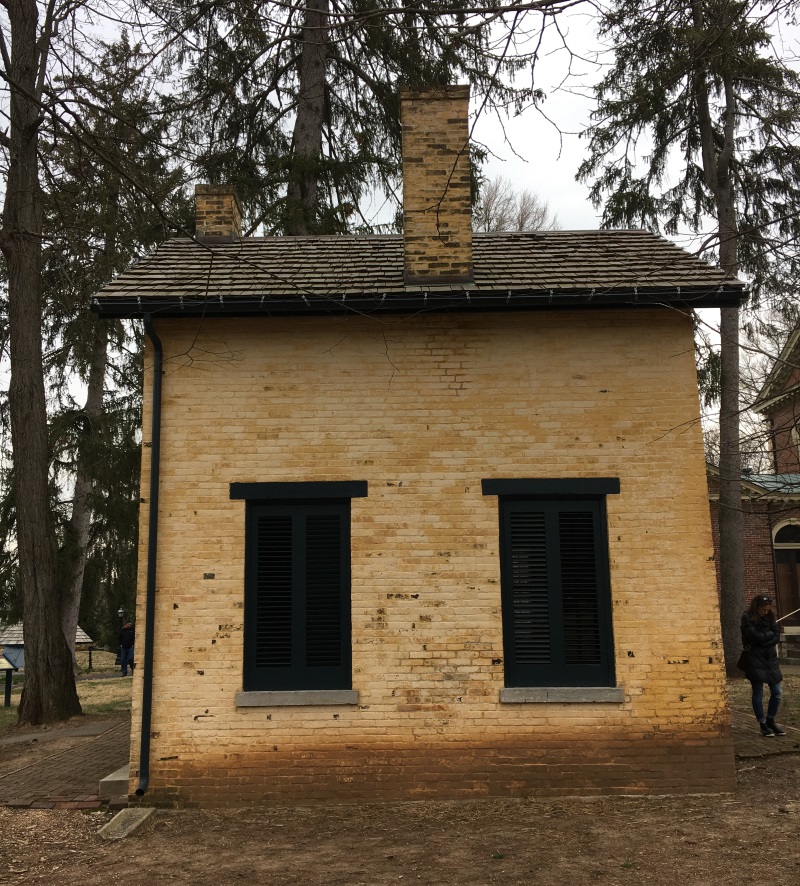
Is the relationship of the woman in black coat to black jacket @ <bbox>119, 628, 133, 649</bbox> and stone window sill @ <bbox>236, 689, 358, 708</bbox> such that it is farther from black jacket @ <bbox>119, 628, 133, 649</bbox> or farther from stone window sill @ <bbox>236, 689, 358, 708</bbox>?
black jacket @ <bbox>119, 628, 133, 649</bbox>

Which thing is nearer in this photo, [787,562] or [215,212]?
[215,212]

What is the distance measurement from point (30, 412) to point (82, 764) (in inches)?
254

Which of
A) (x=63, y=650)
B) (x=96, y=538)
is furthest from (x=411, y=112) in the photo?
(x=96, y=538)

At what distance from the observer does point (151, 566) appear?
816 centimetres

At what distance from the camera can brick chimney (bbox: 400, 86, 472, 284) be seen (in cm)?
913

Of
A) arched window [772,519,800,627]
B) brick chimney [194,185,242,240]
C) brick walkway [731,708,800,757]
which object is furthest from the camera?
arched window [772,519,800,627]

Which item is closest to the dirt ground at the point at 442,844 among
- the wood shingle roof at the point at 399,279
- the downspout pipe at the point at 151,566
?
the downspout pipe at the point at 151,566

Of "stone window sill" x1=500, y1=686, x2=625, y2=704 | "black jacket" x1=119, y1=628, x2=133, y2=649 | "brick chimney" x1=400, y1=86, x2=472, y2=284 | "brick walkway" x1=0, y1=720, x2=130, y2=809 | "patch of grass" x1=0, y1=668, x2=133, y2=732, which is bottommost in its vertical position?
"patch of grass" x1=0, y1=668, x2=133, y2=732

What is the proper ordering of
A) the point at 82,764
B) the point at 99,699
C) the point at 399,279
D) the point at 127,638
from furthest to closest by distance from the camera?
the point at 127,638, the point at 99,699, the point at 82,764, the point at 399,279

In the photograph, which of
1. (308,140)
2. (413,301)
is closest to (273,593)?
(413,301)

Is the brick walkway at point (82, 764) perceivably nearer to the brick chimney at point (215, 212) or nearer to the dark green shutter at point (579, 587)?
the dark green shutter at point (579, 587)

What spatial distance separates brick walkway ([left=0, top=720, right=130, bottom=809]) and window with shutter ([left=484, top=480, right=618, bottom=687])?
178 inches

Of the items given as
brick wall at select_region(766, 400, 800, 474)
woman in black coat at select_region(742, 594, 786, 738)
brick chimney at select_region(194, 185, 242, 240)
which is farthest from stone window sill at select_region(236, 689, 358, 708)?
brick chimney at select_region(194, 185, 242, 240)

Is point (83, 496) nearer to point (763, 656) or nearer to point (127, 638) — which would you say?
point (127, 638)
